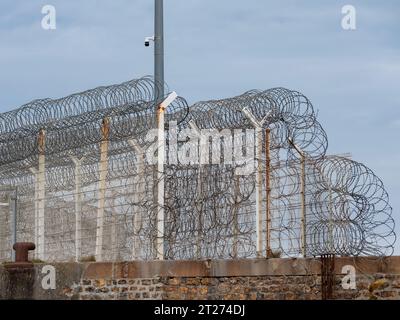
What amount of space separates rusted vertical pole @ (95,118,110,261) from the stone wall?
0.77 m

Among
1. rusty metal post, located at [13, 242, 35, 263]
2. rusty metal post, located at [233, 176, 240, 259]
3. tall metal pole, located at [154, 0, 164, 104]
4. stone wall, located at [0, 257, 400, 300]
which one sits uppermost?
tall metal pole, located at [154, 0, 164, 104]

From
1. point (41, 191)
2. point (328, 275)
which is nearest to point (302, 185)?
point (328, 275)

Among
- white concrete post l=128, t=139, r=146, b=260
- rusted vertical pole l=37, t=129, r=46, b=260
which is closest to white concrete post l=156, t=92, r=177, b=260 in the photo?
white concrete post l=128, t=139, r=146, b=260

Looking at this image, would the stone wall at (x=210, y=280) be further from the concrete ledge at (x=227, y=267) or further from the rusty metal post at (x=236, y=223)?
the rusty metal post at (x=236, y=223)

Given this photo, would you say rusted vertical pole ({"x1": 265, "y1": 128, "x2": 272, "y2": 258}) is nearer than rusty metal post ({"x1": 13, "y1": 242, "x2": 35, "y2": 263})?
Yes

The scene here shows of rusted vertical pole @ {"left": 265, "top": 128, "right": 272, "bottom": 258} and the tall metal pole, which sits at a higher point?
the tall metal pole

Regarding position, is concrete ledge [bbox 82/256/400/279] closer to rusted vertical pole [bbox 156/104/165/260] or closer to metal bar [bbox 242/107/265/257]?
rusted vertical pole [bbox 156/104/165/260]

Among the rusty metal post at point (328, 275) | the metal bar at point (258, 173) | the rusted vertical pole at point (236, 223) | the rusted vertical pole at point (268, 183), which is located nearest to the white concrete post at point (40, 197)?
the rusted vertical pole at point (236, 223)

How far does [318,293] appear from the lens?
59.0 feet

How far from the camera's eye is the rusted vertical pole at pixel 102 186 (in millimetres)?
19594

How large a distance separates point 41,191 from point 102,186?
1636mm

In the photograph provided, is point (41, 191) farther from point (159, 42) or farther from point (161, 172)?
point (159, 42)

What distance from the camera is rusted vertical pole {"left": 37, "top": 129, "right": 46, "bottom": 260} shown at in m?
20.8

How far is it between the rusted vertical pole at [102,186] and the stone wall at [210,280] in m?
0.77
